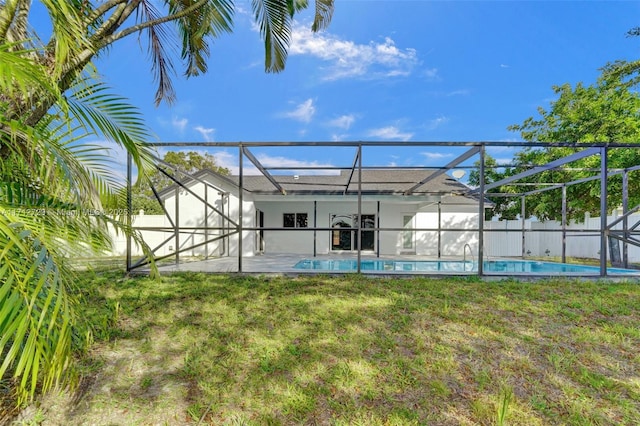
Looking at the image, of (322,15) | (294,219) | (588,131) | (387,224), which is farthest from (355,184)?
(588,131)

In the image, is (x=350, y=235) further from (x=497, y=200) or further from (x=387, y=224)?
(x=497, y=200)

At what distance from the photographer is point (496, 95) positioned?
17031 mm

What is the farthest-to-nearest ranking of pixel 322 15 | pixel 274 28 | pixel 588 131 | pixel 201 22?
pixel 588 131, pixel 322 15, pixel 274 28, pixel 201 22

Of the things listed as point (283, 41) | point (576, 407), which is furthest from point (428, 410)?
point (283, 41)

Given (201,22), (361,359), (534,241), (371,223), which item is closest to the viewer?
(361,359)

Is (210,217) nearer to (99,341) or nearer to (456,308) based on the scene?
(99,341)

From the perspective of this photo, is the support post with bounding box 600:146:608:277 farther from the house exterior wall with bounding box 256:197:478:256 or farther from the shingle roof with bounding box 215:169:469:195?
the house exterior wall with bounding box 256:197:478:256

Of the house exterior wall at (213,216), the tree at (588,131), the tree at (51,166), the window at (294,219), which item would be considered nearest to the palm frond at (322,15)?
the tree at (51,166)

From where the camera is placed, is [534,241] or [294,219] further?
[294,219]

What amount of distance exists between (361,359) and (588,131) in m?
16.8

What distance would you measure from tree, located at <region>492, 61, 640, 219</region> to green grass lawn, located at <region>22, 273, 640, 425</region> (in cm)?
888

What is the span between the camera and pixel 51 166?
204 centimetres

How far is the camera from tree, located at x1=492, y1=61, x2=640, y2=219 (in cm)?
1051

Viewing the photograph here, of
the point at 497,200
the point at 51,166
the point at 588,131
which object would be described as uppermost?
the point at 588,131
